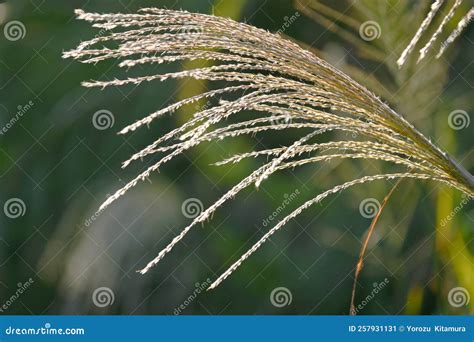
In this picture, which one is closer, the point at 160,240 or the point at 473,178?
the point at 473,178

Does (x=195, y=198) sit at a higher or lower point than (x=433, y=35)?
lower

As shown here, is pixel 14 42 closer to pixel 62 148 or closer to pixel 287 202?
pixel 62 148

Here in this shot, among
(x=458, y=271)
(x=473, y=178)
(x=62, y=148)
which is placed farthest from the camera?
(x=62, y=148)

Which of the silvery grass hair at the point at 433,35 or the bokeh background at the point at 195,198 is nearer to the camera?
the silvery grass hair at the point at 433,35

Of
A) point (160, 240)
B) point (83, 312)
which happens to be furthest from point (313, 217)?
point (83, 312)

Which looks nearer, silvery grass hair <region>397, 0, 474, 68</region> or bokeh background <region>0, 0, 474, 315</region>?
silvery grass hair <region>397, 0, 474, 68</region>

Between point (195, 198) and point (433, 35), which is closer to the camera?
point (433, 35)

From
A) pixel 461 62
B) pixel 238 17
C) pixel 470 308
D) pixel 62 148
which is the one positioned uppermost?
pixel 461 62

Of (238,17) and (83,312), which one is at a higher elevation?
(238,17)
